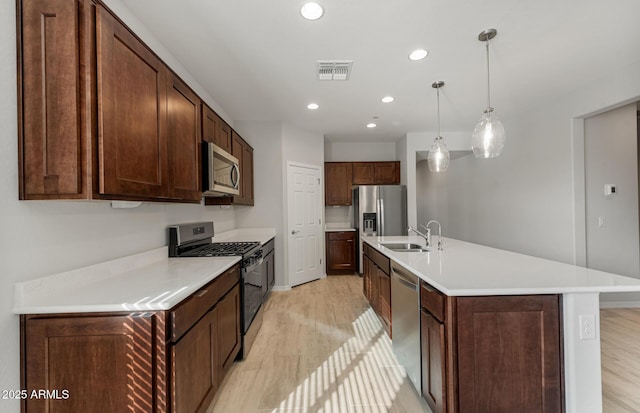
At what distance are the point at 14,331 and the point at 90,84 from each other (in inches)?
42.9

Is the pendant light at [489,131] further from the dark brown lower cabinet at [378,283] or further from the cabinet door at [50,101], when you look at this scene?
the cabinet door at [50,101]

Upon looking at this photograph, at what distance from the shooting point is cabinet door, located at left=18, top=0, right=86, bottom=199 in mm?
1160

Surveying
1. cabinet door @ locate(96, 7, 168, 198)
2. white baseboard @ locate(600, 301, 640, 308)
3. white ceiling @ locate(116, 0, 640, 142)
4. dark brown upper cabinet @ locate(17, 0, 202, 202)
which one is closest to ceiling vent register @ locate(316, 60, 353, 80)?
white ceiling @ locate(116, 0, 640, 142)

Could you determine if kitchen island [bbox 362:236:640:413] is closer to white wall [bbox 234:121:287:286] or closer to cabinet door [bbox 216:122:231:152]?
cabinet door [bbox 216:122:231:152]

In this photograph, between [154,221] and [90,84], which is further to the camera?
[154,221]

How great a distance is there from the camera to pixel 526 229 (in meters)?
4.13

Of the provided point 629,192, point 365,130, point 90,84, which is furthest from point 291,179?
point 629,192

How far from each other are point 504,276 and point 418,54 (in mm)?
1985

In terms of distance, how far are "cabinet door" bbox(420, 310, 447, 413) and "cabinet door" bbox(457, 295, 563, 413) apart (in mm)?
88

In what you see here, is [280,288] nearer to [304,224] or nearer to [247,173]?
[304,224]

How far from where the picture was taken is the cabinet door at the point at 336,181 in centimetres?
561

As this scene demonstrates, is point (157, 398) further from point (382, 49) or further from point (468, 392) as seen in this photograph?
point (382, 49)

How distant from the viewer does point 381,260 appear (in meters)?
2.69

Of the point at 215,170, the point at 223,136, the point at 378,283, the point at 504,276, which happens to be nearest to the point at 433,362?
the point at 504,276
